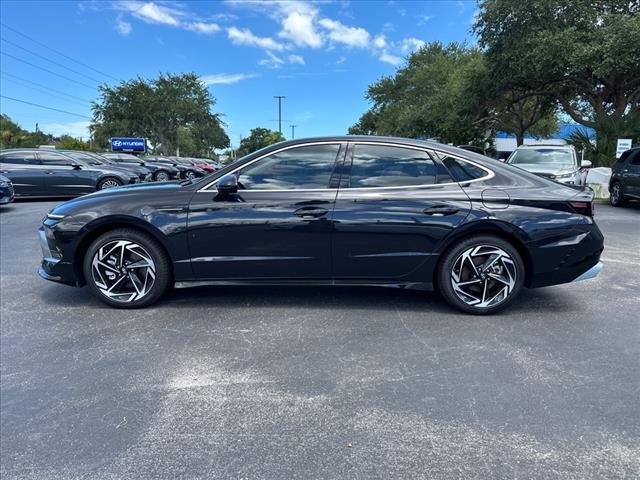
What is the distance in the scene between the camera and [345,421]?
8.38ft

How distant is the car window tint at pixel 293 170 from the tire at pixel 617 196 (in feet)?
36.2

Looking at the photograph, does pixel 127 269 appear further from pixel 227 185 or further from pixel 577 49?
pixel 577 49

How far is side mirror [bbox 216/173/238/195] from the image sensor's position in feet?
12.8

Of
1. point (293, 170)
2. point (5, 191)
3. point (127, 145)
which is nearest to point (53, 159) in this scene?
point (5, 191)

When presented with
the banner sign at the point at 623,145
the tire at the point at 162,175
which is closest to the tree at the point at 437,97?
the banner sign at the point at 623,145

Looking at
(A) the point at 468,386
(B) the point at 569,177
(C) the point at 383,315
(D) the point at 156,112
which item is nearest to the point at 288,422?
(A) the point at 468,386

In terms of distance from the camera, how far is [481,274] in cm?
397

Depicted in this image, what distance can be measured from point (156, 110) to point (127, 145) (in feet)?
21.5

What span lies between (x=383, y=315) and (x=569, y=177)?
351 inches

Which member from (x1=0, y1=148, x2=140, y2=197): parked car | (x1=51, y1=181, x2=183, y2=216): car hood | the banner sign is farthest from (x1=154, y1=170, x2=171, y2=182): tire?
the banner sign

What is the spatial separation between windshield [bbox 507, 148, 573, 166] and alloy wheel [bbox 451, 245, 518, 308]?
30.0 ft

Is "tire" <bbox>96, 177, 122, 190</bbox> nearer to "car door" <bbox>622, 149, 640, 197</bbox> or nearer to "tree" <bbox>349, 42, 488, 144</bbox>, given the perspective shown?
"car door" <bbox>622, 149, 640, 197</bbox>

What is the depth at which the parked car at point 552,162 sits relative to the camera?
36.1 feet

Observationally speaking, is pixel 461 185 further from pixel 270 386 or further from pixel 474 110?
pixel 474 110
